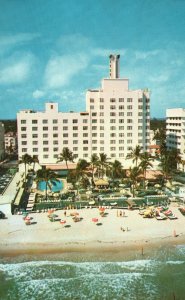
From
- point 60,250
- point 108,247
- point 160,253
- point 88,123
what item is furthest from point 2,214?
point 88,123

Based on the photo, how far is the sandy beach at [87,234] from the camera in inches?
1948

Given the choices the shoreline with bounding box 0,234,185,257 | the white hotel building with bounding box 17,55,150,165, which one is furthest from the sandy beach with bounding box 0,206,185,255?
the white hotel building with bounding box 17,55,150,165

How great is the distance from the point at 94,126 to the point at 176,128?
28.7 m

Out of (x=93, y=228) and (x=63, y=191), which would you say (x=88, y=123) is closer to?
(x=63, y=191)

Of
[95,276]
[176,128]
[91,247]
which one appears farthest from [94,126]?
[95,276]

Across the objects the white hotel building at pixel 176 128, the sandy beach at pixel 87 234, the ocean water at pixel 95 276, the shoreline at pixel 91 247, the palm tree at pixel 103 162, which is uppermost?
the white hotel building at pixel 176 128

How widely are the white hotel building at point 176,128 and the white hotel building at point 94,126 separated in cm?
1156

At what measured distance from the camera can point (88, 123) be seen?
105 metres

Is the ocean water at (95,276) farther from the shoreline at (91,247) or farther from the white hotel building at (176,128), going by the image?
the white hotel building at (176,128)

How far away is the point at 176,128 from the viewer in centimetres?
11325

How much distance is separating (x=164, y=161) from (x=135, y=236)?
1413 inches

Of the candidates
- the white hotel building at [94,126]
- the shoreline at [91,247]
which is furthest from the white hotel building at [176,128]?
the shoreline at [91,247]

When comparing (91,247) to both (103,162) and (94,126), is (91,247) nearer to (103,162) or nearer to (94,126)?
(103,162)

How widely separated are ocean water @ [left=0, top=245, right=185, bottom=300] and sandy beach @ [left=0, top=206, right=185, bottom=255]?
2.29m
